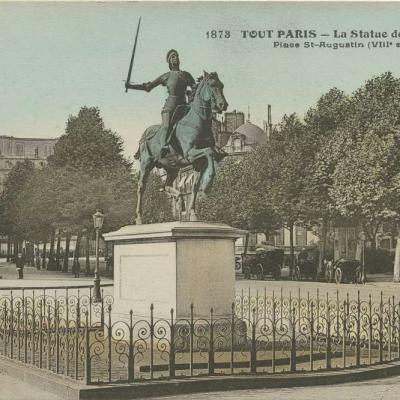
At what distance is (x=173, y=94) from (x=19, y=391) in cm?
621

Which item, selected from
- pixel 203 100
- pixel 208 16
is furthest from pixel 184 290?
pixel 208 16

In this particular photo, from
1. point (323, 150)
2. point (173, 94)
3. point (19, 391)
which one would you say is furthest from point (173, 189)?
point (323, 150)

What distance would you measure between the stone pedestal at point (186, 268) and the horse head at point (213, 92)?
6.41 ft

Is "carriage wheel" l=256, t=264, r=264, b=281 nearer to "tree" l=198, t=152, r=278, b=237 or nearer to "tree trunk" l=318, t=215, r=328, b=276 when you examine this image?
"tree trunk" l=318, t=215, r=328, b=276

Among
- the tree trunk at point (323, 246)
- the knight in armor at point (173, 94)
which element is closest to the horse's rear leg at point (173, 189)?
the knight in armor at point (173, 94)

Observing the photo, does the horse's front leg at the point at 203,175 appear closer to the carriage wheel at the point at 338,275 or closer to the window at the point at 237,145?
the carriage wheel at the point at 338,275

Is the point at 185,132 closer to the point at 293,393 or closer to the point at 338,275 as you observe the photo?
the point at 293,393

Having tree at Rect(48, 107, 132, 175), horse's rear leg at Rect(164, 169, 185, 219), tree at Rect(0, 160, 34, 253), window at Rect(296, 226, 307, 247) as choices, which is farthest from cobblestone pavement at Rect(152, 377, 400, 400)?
window at Rect(296, 226, 307, 247)

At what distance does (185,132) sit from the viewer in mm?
13289

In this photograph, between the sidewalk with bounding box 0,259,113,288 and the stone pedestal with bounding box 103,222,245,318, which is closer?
the stone pedestal with bounding box 103,222,245,318

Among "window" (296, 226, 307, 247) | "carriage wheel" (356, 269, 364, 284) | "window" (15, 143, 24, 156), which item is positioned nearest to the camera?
"carriage wheel" (356, 269, 364, 284)

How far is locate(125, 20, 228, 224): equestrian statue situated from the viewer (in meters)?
13.0

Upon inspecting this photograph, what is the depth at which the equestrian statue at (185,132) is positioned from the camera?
13.0m

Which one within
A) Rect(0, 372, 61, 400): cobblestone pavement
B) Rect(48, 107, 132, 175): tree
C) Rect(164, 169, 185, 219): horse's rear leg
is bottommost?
Rect(0, 372, 61, 400): cobblestone pavement
